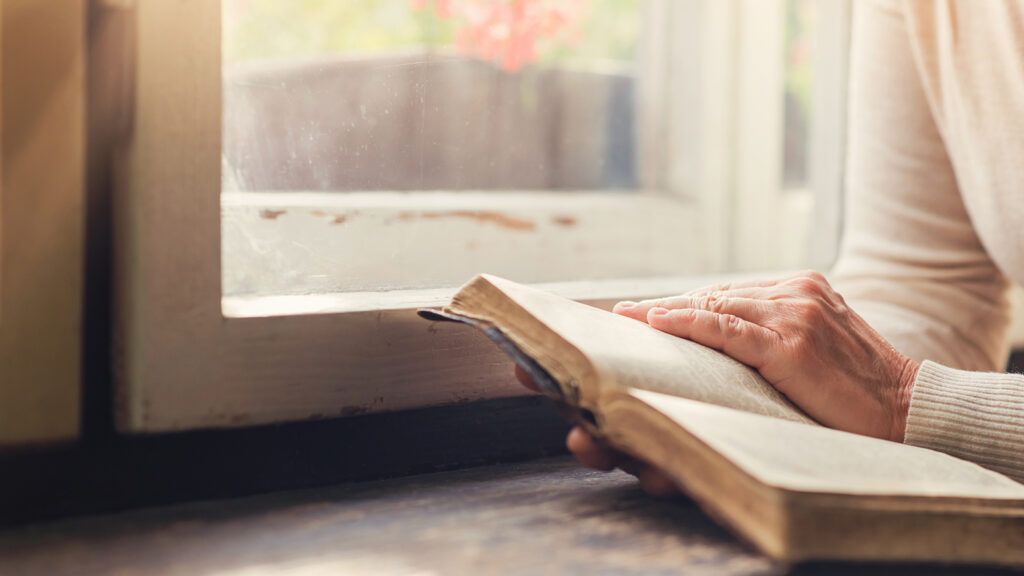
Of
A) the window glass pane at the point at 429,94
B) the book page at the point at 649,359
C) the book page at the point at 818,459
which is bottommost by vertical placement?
the book page at the point at 818,459

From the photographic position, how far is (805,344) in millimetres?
651

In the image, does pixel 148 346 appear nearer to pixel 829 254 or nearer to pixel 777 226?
pixel 829 254

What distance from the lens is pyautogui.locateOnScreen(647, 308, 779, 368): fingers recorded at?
64 cm

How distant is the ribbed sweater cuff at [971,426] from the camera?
66 cm

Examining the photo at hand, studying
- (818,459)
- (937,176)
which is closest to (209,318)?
(818,459)

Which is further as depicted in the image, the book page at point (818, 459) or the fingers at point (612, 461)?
the fingers at point (612, 461)

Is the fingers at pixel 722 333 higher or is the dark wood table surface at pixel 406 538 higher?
the fingers at pixel 722 333

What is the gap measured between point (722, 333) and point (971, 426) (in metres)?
0.20

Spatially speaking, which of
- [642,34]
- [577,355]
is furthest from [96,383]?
[642,34]

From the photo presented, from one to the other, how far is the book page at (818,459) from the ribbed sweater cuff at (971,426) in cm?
10

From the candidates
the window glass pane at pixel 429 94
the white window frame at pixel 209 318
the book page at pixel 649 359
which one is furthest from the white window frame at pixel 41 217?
the book page at pixel 649 359

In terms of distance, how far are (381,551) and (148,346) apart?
0.66 ft

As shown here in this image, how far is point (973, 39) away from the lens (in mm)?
879

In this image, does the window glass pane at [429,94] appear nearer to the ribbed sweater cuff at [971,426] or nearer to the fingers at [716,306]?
the fingers at [716,306]
